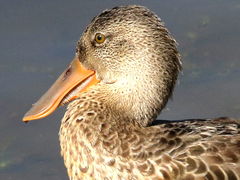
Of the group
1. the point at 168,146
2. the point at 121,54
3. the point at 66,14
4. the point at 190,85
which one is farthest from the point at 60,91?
the point at 66,14

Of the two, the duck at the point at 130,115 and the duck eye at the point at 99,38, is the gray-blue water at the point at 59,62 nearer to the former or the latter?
the duck at the point at 130,115

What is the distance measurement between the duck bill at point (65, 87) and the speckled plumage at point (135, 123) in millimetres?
64

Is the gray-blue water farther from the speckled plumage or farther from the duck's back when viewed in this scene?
the duck's back

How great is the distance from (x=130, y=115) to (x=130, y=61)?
416 millimetres

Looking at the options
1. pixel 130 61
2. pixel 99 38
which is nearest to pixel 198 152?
pixel 130 61

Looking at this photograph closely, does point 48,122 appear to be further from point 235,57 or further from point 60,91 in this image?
point 235,57

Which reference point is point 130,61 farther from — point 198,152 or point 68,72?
point 198,152

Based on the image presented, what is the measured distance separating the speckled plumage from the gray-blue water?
1341mm

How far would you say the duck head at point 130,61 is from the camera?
6.06m

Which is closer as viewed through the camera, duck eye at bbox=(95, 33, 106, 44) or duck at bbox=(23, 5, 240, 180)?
duck at bbox=(23, 5, 240, 180)

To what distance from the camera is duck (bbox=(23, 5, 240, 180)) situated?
5.73 metres

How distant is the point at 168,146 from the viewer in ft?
19.0

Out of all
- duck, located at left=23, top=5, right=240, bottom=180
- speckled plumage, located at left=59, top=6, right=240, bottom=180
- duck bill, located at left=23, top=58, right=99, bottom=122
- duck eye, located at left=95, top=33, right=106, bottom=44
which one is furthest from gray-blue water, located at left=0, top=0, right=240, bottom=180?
duck eye, located at left=95, top=33, right=106, bottom=44

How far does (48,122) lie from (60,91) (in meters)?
1.47
